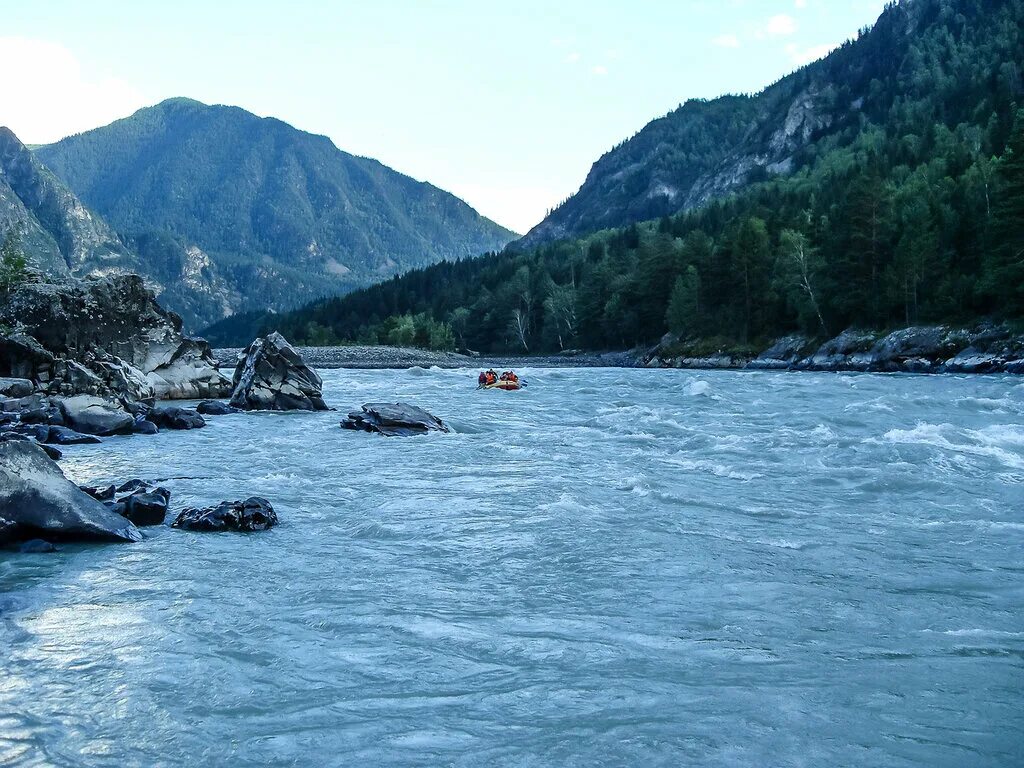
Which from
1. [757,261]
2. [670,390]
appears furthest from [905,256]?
[670,390]

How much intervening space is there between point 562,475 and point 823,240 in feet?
226

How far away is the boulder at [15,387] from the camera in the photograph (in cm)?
2572

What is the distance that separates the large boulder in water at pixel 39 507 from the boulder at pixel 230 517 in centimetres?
81

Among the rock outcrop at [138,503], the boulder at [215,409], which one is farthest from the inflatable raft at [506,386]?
the rock outcrop at [138,503]

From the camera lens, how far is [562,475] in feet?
50.2

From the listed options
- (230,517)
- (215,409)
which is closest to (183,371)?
(215,409)

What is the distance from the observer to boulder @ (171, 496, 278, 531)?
35.8ft

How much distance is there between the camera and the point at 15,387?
26.0 m

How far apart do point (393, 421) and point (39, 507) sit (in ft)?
44.8

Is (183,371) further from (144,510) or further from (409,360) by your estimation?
(409,360)

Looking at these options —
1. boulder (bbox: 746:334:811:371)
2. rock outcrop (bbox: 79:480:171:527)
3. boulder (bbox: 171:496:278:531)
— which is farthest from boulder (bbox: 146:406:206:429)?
boulder (bbox: 746:334:811:371)

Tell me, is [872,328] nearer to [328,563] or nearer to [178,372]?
[178,372]

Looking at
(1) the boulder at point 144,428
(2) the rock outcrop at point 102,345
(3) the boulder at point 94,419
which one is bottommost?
(1) the boulder at point 144,428

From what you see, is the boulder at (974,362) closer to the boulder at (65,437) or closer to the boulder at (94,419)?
the boulder at (94,419)
